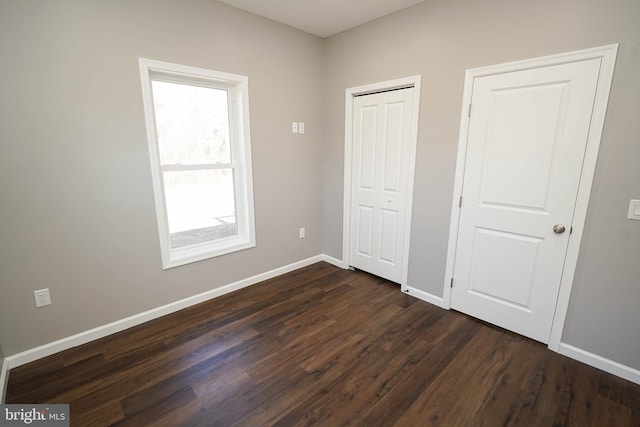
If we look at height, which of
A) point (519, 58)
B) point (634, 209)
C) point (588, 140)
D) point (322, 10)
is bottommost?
point (634, 209)

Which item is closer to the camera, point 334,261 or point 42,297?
point 42,297

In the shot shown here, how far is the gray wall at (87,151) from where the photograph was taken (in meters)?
1.79

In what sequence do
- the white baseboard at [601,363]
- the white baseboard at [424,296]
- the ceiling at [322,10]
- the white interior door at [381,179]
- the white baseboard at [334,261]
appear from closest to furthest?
the white baseboard at [601,363] < the ceiling at [322,10] < the white baseboard at [424,296] < the white interior door at [381,179] < the white baseboard at [334,261]

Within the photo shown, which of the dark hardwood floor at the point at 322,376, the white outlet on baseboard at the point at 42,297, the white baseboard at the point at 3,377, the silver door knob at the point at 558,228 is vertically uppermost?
the silver door knob at the point at 558,228

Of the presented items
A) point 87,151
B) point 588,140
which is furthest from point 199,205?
point 588,140

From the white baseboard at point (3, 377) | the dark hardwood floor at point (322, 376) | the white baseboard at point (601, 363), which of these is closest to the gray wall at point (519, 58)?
the white baseboard at point (601, 363)

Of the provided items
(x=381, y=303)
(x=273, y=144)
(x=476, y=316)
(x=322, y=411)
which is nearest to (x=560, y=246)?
(x=476, y=316)

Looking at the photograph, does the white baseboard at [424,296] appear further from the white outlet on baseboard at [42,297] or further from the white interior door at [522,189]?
the white outlet on baseboard at [42,297]

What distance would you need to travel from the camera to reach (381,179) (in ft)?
10.1

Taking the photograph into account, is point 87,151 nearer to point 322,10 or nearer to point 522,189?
point 322,10

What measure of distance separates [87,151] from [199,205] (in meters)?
0.97

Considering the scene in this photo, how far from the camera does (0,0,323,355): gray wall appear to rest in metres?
1.79

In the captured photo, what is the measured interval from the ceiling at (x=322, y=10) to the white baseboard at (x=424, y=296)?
104 inches

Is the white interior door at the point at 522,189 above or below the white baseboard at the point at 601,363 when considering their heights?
above
